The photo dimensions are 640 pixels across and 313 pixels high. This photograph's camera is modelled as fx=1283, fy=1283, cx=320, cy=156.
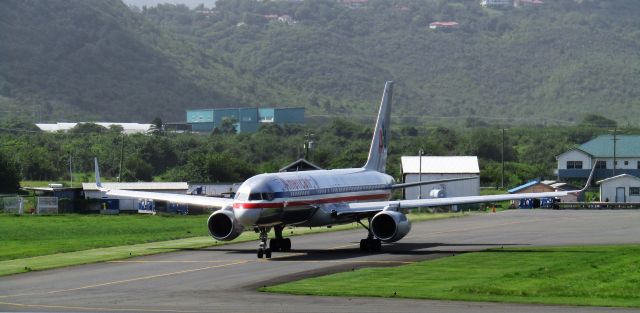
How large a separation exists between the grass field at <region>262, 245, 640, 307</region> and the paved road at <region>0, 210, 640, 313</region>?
1.58 metres

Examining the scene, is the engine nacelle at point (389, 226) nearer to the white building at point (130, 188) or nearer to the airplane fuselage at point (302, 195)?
the airplane fuselage at point (302, 195)

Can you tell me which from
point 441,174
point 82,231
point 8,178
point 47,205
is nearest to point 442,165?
point 441,174

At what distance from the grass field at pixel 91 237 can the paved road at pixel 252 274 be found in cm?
279

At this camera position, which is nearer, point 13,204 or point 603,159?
point 13,204

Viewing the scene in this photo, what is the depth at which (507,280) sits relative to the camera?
143 ft

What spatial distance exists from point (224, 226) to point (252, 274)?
9.17 m

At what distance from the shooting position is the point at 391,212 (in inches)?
2264

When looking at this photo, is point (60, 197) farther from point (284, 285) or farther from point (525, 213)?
point (284, 285)

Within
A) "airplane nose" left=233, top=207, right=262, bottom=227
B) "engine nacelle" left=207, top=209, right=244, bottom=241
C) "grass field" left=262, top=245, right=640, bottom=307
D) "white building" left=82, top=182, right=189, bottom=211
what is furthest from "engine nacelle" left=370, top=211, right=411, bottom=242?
"white building" left=82, top=182, right=189, bottom=211

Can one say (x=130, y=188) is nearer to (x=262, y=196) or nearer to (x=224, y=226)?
(x=224, y=226)

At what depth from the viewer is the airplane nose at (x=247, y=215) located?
53625 mm

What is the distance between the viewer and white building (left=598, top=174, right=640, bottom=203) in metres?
116

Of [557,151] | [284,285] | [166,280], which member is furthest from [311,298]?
[557,151]

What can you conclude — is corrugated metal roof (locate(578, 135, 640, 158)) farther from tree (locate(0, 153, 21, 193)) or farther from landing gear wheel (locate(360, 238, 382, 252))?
landing gear wheel (locate(360, 238, 382, 252))
